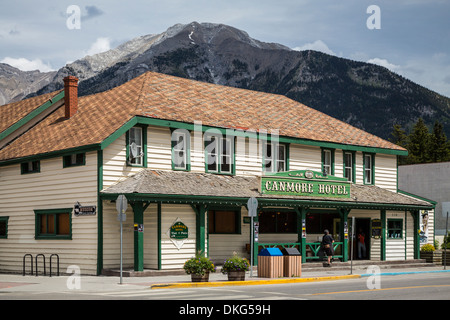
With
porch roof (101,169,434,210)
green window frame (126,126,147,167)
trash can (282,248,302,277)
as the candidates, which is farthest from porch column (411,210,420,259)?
green window frame (126,126,147,167)

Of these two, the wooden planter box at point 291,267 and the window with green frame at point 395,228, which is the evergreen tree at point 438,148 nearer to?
the window with green frame at point 395,228

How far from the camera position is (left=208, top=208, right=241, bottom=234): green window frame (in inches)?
1152

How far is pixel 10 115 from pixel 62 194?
9845 mm

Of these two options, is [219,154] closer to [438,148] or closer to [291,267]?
[291,267]

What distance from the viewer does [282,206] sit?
30.1 m

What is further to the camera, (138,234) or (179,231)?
(179,231)

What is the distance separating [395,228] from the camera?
117 ft

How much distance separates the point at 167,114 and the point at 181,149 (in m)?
1.60

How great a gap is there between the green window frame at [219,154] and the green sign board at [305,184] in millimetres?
1934

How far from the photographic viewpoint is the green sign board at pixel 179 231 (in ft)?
86.9

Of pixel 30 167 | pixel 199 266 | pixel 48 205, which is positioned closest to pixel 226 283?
pixel 199 266

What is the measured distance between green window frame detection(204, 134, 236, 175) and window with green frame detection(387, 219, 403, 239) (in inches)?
398

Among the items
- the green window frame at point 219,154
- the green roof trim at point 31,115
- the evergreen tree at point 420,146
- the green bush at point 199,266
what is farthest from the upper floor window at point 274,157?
the evergreen tree at point 420,146
